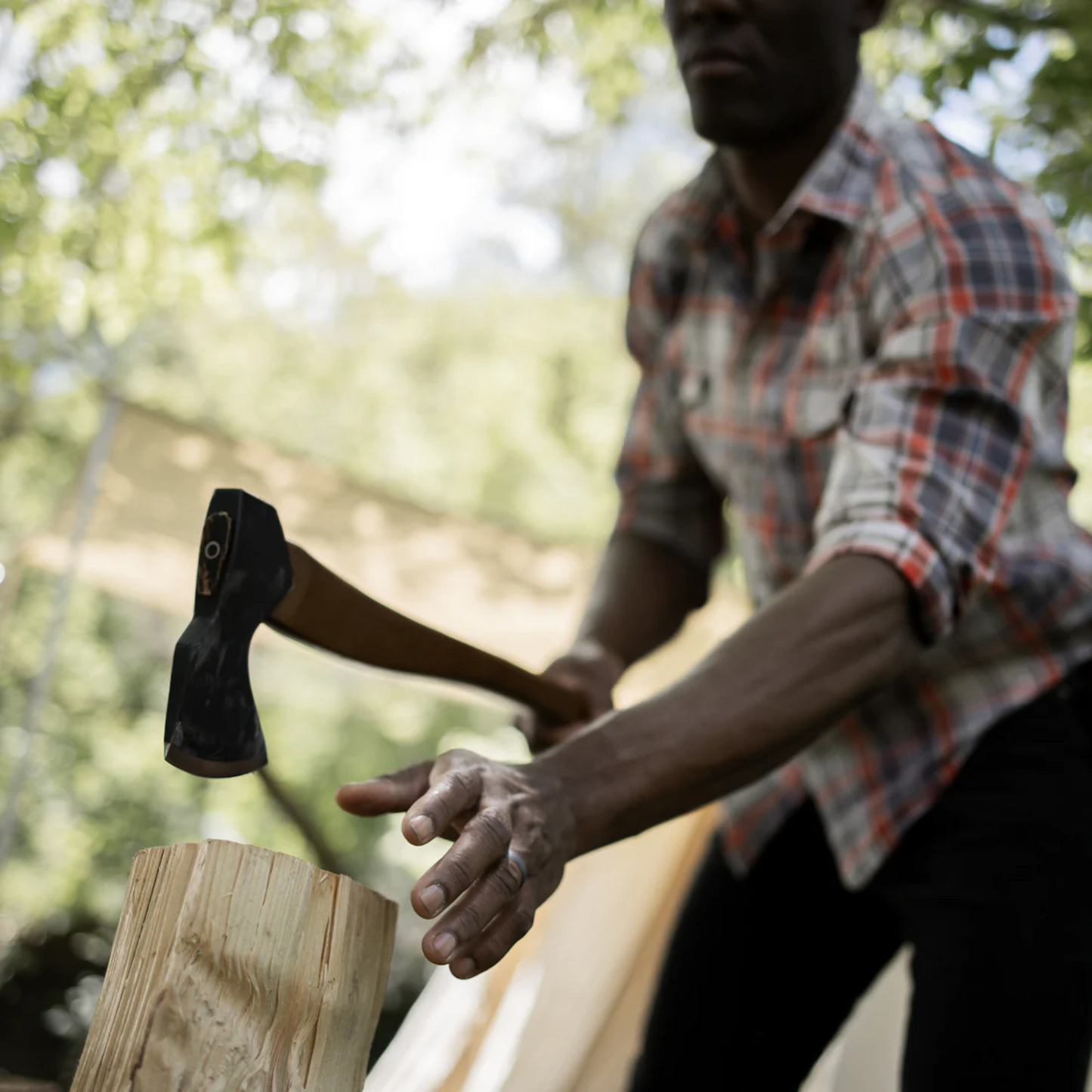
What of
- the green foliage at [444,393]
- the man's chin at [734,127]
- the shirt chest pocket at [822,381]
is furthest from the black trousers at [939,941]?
the green foliage at [444,393]

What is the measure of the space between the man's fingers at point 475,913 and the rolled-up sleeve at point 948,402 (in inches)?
18.8

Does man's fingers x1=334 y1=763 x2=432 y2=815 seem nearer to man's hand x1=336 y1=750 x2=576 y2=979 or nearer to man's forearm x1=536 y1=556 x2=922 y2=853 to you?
man's hand x1=336 y1=750 x2=576 y2=979

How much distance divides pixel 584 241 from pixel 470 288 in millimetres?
2057

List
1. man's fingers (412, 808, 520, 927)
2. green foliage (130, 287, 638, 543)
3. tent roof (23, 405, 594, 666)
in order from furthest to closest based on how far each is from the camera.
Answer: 1. green foliage (130, 287, 638, 543)
2. tent roof (23, 405, 594, 666)
3. man's fingers (412, 808, 520, 927)

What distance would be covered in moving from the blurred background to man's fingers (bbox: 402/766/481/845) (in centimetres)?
231

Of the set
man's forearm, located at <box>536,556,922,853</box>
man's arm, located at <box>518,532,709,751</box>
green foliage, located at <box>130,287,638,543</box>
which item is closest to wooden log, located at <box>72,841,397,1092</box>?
man's forearm, located at <box>536,556,922,853</box>

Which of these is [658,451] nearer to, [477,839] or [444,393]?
[477,839]

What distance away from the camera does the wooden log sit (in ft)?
2.74

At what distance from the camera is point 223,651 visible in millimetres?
971

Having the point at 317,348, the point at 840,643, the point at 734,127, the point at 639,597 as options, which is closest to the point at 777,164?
the point at 734,127

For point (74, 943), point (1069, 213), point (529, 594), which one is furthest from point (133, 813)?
point (1069, 213)

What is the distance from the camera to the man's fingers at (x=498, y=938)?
868 mm

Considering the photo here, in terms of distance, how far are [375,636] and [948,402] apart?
639 mm

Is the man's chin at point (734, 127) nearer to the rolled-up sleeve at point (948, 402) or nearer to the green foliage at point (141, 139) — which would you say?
the rolled-up sleeve at point (948, 402)
